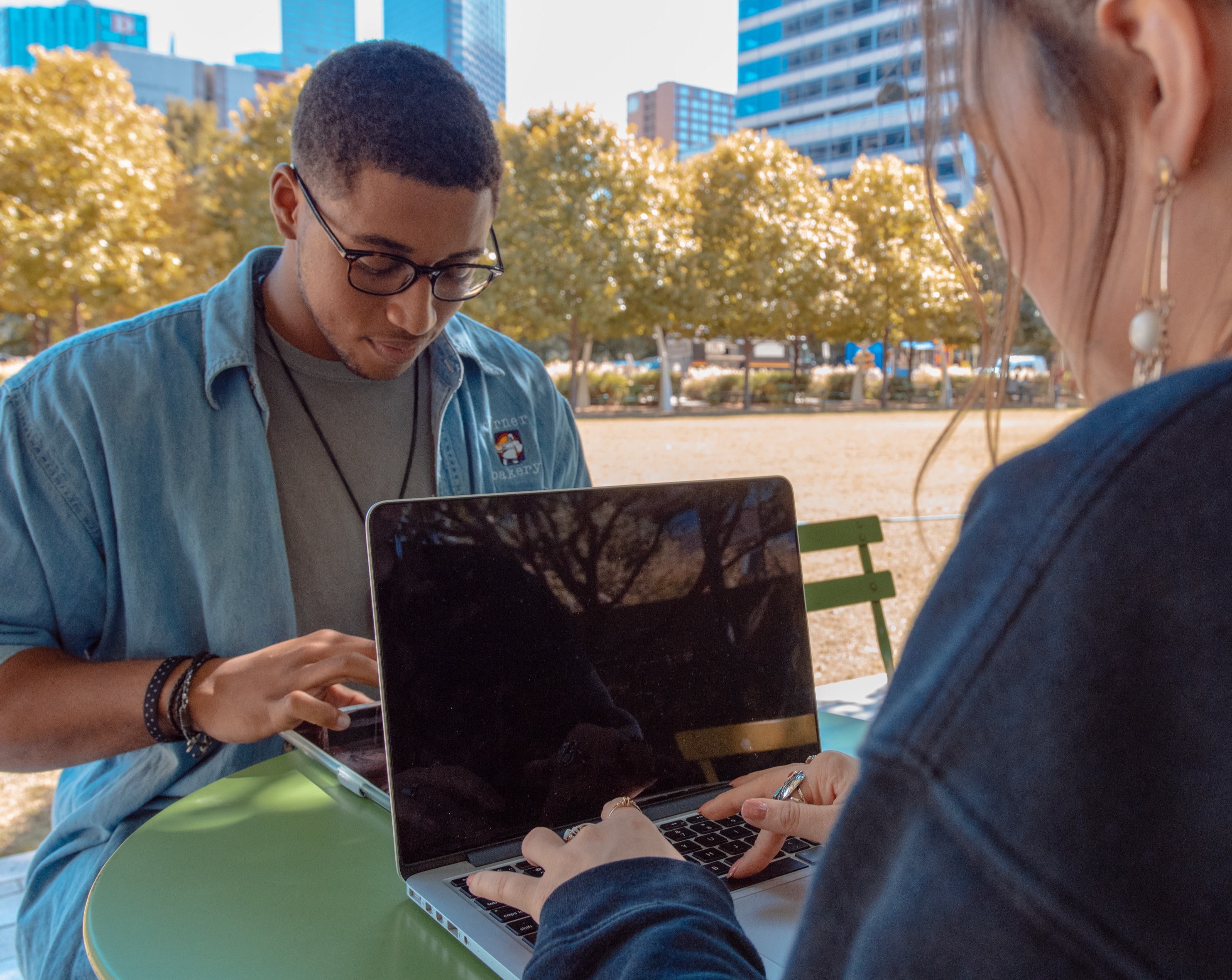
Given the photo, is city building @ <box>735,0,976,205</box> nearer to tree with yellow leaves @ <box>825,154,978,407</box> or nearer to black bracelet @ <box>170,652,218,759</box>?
tree with yellow leaves @ <box>825,154,978,407</box>

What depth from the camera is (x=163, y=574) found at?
160 cm

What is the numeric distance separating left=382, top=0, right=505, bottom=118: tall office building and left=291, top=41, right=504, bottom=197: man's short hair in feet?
33.2

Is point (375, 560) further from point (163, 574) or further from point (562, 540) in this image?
point (163, 574)

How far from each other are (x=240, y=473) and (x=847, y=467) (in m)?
11.9

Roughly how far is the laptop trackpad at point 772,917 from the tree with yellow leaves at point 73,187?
462 inches

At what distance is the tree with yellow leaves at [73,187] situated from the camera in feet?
34.2

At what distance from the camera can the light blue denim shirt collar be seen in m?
1.68

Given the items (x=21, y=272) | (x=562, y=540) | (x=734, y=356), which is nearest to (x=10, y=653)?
(x=562, y=540)

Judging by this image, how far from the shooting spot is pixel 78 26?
49.2m

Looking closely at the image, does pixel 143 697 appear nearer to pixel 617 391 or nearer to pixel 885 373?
pixel 617 391

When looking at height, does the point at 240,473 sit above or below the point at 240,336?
below

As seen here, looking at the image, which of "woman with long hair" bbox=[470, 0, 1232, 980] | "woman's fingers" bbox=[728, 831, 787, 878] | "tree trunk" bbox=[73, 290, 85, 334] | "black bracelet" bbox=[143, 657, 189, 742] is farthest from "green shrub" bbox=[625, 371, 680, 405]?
"woman with long hair" bbox=[470, 0, 1232, 980]

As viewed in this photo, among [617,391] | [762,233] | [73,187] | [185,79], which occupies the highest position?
[185,79]

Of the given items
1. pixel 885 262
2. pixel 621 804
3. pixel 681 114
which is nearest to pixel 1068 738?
pixel 621 804
